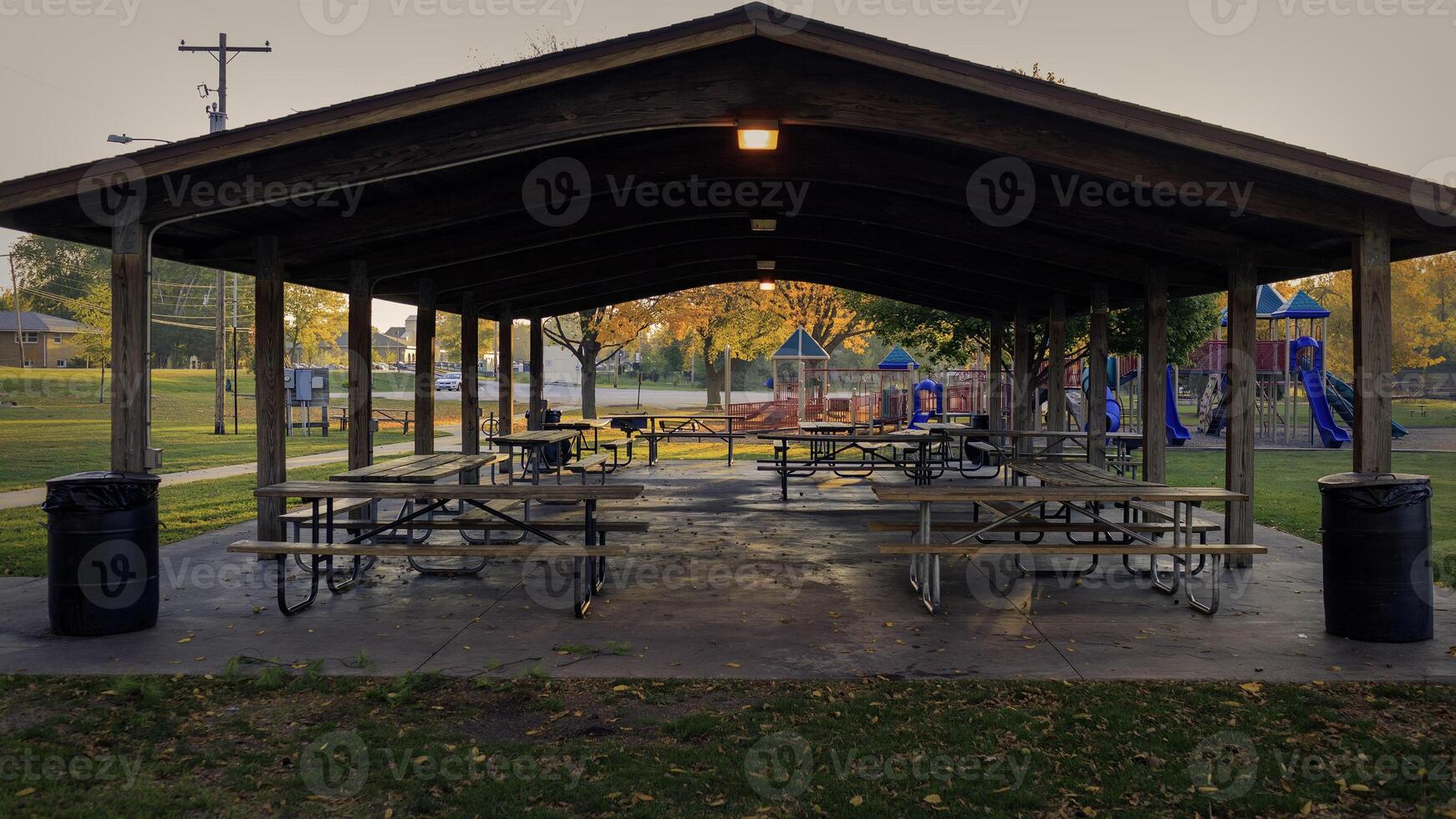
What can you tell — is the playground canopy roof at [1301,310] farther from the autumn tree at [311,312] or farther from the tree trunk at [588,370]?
the autumn tree at [311,312]

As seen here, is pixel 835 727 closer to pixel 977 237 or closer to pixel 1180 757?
pixel 1180 757

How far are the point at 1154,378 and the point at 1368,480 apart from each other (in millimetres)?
3484

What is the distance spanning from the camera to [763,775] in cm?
380

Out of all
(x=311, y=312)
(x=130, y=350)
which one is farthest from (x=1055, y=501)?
(x=311, y=312)

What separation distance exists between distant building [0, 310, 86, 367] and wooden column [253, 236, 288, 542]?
5971 centimetres

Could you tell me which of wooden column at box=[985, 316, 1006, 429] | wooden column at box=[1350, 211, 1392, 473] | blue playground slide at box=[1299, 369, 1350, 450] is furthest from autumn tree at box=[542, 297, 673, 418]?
wooden column at box=[1350, 211, 1392, 473]

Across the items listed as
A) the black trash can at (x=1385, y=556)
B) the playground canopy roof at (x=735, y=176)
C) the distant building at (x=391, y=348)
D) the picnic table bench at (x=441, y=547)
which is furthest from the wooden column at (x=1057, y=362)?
the distant building at (x=391, y=348)

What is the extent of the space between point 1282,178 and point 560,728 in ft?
19.2

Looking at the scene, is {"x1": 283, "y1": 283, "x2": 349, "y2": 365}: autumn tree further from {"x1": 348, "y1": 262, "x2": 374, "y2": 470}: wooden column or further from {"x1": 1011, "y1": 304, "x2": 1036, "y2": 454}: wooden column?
{"x1": 1011, "y1": 304, "x2": 1036, "y2": 454}: wooden column

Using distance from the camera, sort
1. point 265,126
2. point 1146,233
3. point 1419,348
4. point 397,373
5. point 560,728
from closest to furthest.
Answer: point 560,728
point 265,126
point 1146,233
point 1419,348
point 397,373

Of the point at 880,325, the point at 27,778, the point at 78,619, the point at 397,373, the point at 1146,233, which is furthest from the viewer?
the point at 397,373

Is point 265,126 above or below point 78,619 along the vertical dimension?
above

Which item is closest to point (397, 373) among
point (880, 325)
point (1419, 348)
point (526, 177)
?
point (880, 325)

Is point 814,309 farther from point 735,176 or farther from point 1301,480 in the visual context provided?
point 735,176
